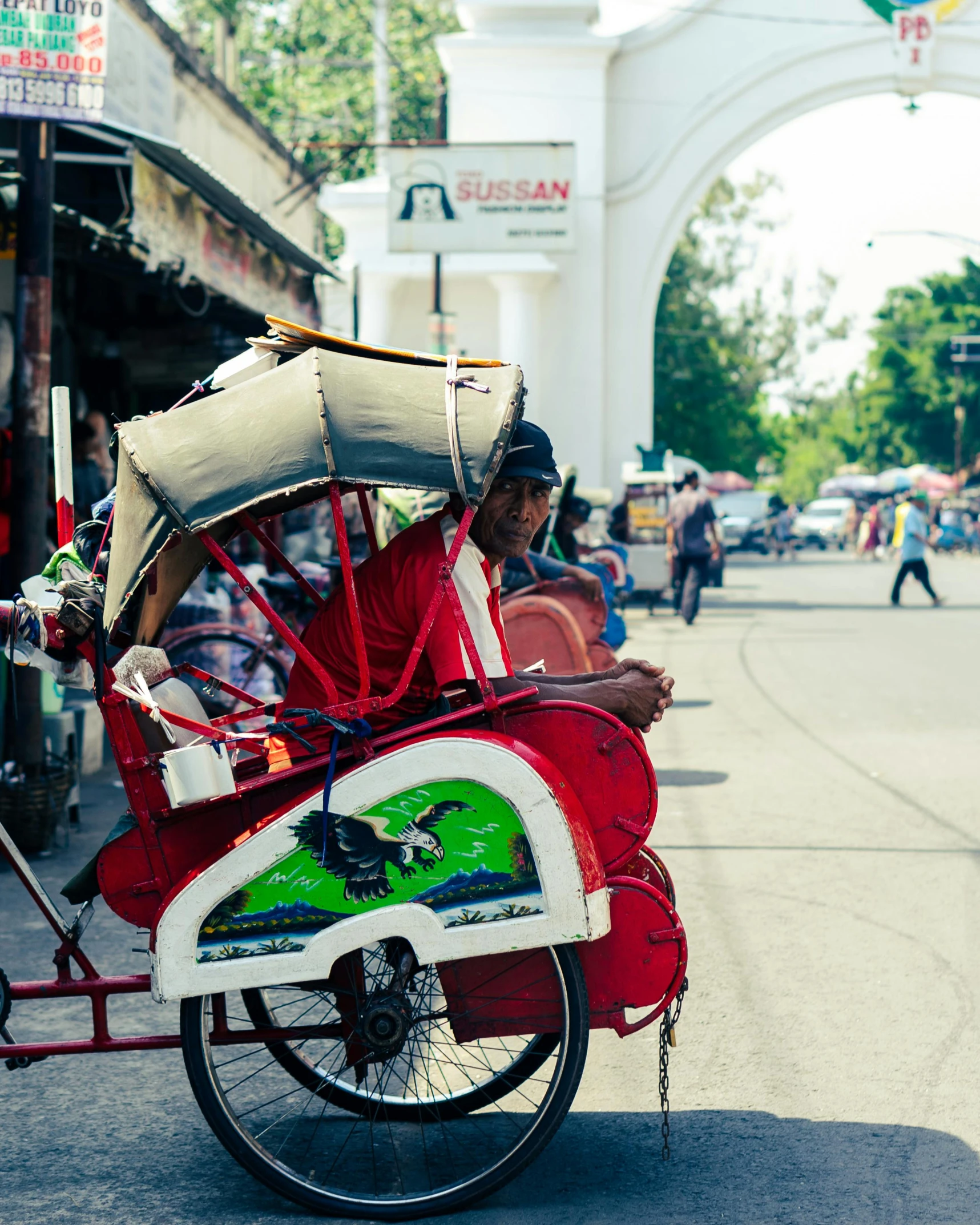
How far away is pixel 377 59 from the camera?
27.5 metres

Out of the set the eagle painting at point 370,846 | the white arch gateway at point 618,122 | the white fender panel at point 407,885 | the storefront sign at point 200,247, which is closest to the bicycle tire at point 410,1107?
the white fender panel at point 407,885

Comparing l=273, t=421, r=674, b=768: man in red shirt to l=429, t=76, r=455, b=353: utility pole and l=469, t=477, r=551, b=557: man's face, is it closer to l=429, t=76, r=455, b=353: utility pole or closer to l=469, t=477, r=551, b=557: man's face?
l=469, t=477, r=551, b=557: man's face

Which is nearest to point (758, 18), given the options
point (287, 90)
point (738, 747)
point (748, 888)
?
point (287, 90)

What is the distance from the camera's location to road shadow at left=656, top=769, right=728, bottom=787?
856 cm

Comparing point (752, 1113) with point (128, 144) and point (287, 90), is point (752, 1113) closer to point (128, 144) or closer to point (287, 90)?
point (128, 144)

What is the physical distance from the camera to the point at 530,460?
367 centimetres

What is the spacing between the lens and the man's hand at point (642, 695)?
3.61 meters

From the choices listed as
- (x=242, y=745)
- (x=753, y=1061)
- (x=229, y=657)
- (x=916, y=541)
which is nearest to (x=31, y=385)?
(x=229, y=657)

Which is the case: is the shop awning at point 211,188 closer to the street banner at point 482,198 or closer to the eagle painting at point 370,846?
the eagle painting at point 370,846

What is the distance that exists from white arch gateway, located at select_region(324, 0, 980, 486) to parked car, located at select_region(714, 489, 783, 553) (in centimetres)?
2381

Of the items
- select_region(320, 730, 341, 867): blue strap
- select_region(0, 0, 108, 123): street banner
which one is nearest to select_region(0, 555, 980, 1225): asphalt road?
select_region(320, 730, 341, 867): blue strap

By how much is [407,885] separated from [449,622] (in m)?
0.59

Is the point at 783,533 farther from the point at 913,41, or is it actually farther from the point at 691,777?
the point at 691,777

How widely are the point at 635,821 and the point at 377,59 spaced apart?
26.3 meters
